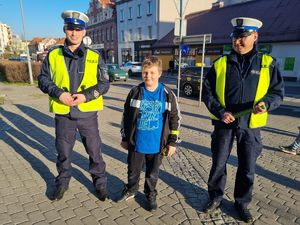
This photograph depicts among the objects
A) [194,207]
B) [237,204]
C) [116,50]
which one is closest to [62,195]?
[194,207]

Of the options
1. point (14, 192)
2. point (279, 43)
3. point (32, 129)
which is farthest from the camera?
point (279, 43)

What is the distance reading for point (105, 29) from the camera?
151 ft

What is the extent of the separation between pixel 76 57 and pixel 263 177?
3.32m

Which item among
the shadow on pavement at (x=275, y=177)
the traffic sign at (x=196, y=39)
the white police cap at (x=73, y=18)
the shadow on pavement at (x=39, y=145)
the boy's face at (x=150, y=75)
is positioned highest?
the traffic sign at (x=196, y=39)

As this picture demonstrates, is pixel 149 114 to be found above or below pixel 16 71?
above

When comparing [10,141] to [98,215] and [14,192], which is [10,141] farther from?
[98,215]

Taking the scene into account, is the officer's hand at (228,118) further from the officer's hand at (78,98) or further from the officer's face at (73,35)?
the officer's face at (73,35)

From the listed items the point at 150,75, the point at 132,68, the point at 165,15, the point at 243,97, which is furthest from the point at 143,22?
the point at 243,97

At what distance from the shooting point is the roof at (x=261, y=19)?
2005 cm

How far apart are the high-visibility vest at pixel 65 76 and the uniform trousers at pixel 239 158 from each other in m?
1.56

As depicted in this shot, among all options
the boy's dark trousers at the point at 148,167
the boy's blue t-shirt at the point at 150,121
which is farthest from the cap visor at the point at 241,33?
the boy's dark trousers at the point at 148,167

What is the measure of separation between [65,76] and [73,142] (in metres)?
0.86

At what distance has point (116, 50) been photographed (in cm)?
4284

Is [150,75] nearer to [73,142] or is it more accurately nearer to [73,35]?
[73,35]
